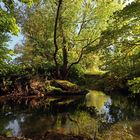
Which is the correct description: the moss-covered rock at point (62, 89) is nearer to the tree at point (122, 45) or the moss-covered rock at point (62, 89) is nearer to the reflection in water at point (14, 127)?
the reflection in water at point (14, 127)

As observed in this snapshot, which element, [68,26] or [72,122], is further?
[68,26]

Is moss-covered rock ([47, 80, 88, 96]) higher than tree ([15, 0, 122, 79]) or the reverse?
the reverse

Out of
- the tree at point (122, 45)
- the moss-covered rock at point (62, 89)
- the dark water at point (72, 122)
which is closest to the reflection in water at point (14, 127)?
the dark water at point (72, 122)

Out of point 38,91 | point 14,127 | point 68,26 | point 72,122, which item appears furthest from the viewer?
point 68,26

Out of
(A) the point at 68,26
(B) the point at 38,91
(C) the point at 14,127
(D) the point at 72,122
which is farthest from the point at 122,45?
(A) the point at 68,26

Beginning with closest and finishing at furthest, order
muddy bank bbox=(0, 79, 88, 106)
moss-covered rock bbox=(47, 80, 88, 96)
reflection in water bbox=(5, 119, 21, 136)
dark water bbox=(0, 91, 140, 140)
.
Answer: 1. dark water bbox=(0, 91, 140, 140)
2. reflection in water bbox=(5, 119, 21, 136)
3. muddy bank bbox=(0, 79, 88, 106)
4. moss-covered rock bbox=(47, 80, 88, 96)

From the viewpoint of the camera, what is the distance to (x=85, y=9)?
32594 mm

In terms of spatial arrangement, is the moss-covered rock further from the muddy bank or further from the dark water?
the dark water

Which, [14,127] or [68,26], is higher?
[68,26]

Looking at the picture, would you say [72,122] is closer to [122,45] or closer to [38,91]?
[122,45]

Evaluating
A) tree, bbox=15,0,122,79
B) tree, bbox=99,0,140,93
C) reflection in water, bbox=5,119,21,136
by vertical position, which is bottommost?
reflection in water, bbox=5,119,21,136

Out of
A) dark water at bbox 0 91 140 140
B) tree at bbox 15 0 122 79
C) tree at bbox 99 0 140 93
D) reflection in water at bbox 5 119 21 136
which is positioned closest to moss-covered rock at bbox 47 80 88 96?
tree at bbox 15 0 122 79

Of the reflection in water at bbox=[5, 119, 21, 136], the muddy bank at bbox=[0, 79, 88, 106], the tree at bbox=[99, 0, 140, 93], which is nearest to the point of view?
the tree at bbox=[99, 0, 140, 93]

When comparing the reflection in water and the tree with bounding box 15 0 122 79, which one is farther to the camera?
the tree with bounding box 15 0 122 79
